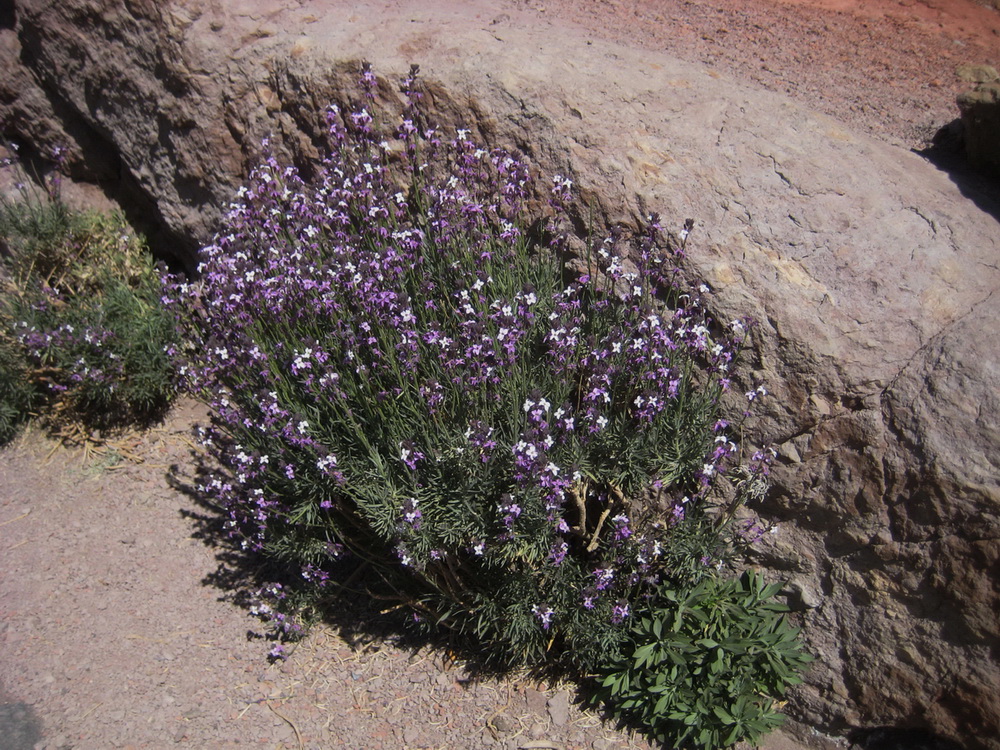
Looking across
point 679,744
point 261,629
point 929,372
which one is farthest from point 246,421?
point 929,372

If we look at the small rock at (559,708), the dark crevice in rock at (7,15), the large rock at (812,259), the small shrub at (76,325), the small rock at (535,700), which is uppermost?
the large rock at (812,259)

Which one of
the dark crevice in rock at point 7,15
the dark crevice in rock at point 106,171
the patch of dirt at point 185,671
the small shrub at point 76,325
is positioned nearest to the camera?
the patch of dirt at point 185,671

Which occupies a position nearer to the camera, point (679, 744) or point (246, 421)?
point (679, 744)

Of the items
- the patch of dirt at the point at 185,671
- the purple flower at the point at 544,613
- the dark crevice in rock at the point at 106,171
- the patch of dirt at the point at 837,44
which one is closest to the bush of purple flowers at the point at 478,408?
the purple flower at the point at 544,613

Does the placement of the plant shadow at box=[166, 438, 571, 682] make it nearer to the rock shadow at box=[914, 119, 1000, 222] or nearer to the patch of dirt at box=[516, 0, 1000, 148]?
the rock shadow at box=[914, 119, 1000, 222]

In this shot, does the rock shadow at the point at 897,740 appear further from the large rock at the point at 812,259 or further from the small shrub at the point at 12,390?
the small shrub at the point at 12,390

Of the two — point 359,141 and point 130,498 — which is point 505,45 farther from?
point 130,498
